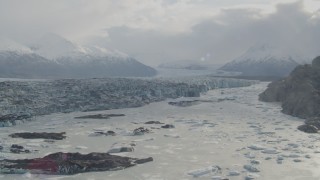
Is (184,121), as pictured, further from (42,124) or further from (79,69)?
(79,69)

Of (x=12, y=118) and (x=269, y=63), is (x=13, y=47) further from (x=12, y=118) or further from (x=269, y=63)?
(x=12, y=118)

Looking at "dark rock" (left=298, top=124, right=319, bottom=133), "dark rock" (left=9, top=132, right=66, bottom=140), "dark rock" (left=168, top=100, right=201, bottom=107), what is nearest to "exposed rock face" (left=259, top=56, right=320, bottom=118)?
"dark rock" (left=298, top=124, right=319, bottom=133)

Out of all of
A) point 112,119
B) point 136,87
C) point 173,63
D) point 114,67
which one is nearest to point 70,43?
point 114,67

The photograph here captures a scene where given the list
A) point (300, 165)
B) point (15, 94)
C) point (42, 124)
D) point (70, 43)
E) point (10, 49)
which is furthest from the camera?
point (70, 43)

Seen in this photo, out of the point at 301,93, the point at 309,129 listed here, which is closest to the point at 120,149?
the point at 309,129

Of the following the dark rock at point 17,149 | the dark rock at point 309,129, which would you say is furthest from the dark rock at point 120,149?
the dark rock at point 309,129

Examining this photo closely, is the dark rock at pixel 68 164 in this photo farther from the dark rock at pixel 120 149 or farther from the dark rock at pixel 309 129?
the dark rock at pixel 309 129
